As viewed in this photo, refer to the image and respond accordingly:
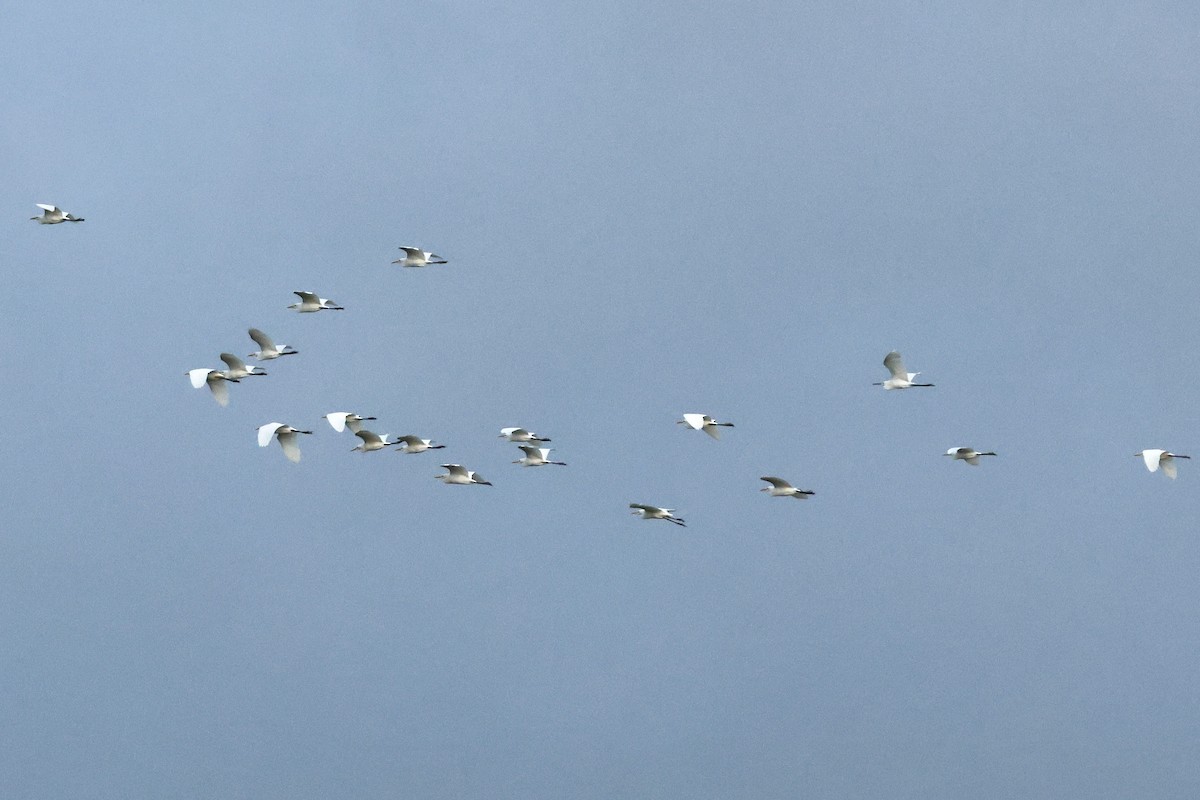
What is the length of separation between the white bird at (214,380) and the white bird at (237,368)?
5.06 feet

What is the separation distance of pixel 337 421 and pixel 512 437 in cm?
950

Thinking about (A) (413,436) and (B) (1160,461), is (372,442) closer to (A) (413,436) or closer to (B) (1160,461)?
(A) (413,436)

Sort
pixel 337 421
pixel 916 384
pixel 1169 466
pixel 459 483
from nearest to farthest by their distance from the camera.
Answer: pixel 1169 466 < pixel 337 421 < pixel 916 384 < pixel 459 483

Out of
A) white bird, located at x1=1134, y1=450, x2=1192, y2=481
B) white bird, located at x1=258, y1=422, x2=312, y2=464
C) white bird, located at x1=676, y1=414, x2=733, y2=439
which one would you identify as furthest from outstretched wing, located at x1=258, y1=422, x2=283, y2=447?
white bird, located at x1=1134, y1=450, x2=1192, y2=481

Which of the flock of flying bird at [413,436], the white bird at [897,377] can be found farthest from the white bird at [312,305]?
the white bird at [897,377]

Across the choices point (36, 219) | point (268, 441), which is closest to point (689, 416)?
point (268, 441)

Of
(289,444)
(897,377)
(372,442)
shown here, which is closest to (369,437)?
(372,442)

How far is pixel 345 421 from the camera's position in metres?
67.7

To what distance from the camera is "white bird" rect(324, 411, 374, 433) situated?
216 ft

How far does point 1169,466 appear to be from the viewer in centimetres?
6072

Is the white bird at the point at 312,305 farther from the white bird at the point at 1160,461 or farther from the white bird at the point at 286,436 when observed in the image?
the white bird at the point at 1160,461

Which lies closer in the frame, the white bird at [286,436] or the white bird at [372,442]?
the white bird at [286,436]

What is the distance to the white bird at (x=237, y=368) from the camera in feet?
221

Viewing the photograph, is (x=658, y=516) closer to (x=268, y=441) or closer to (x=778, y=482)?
(x=778, y=482)
